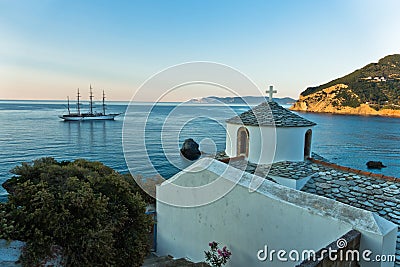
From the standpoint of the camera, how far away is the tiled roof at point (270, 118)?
9.43 m

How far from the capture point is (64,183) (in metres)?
5.10

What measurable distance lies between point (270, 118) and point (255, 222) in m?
5.21

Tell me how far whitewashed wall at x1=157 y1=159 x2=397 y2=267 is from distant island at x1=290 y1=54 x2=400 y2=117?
403 ft

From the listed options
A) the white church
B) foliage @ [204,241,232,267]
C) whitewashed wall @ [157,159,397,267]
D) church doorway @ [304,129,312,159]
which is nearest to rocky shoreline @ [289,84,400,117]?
church doorway @ [304,129,312,159]

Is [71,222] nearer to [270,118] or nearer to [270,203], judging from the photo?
[270,203]

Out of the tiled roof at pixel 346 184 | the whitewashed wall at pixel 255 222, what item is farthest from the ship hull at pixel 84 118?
the whitewashed wall at pixel 255 222

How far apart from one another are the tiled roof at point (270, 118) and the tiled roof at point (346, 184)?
1423 millimetres

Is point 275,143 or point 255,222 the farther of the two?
point 275,143

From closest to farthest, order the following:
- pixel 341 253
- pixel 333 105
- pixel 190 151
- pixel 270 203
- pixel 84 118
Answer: pixel 341 253 → pixel 270 203 → pixel 190 151 → pixel 84 118 → pixel 333 105

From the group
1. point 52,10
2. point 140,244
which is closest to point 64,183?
point 140,244

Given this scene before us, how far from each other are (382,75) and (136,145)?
419 ft

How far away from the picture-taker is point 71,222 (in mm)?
4441

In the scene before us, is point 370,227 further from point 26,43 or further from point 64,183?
point 26,43

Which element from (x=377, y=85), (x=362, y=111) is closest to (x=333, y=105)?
(x=362, y=111)
